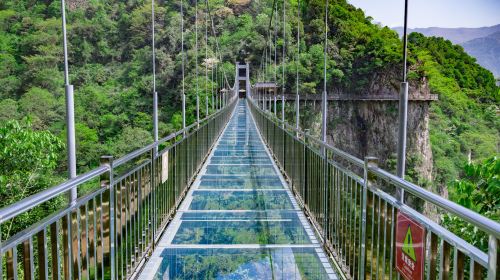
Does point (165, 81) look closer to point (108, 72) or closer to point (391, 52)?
point (108, 72)

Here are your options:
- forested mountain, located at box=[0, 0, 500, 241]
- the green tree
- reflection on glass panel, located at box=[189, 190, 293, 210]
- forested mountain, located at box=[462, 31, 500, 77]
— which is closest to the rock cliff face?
forested mountain, located at box=[0, 0, 500, 241]

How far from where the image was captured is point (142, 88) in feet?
112

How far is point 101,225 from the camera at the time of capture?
204cm

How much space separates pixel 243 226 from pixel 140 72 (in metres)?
33.0

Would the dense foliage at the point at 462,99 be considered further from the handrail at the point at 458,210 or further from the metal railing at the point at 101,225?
the handrail at the point at 458,210

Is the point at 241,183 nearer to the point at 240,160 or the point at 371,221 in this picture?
the point at 240,160

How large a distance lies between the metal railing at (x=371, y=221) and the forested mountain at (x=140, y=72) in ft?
58.7

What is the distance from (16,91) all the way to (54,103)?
4.23 meters

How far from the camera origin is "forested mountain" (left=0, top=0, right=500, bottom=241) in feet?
87.1

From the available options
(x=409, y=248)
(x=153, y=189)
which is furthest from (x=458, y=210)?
(x=153, y=189)

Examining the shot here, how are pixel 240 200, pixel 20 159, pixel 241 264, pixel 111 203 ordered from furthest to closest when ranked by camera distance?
pixel 20 159
pixel 240 200
pixel 241 264
pixel 111 203

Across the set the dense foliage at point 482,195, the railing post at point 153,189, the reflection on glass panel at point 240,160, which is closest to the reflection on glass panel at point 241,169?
the reflection on glass panel at point 240,160

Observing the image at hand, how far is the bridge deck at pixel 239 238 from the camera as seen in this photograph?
289cm

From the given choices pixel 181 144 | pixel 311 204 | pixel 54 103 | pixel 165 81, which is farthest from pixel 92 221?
pixel 165 81
